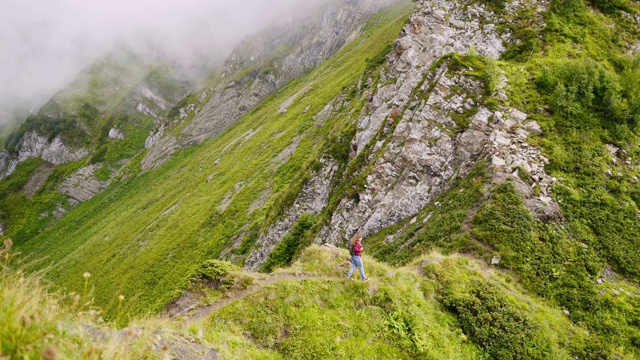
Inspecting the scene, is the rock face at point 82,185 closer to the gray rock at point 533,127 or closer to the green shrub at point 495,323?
the gray rock at point 533,127

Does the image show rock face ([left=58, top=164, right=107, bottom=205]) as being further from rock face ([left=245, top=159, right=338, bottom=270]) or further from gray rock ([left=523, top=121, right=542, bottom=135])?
gray rock ([left=523, top=121, right=542, bottom=135])

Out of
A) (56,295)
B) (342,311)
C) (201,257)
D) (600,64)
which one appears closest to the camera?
(56,295)

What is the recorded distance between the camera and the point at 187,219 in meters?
66.8

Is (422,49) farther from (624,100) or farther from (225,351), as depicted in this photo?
(225,351)

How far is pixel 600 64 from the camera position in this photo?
91.7 ft

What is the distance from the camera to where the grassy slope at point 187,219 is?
5353cm

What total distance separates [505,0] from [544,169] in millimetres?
25868

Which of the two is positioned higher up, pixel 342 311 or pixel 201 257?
pixel 342 311

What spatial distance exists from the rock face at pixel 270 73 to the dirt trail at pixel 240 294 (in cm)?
14247

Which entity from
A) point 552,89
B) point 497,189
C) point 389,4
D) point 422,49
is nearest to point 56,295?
point 497,189

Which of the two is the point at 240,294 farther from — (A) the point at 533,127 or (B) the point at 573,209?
(A) the point at 533,127

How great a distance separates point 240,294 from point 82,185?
206223 mm

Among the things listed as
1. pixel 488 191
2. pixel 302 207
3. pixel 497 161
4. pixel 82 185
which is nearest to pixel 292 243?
pixel 302 207

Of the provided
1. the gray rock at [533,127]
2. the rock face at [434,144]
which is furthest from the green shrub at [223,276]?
the gray rock at [533,127]
